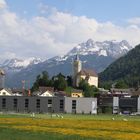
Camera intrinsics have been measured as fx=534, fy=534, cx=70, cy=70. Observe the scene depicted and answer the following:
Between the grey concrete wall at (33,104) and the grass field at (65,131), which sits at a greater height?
the grey concrete wall at (33,104)

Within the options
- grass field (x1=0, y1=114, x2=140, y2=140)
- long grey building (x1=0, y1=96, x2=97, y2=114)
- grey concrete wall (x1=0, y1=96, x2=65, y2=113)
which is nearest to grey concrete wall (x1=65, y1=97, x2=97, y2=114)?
long grey building (x1=0, y1=96, x2=97, y2=114)

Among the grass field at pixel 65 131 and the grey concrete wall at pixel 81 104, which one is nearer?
the grass field at pixel 65 131

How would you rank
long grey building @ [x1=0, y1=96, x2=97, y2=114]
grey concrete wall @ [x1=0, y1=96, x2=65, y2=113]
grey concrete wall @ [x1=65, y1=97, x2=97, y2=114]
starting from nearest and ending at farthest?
grey concrete wall @ [x1=0, y1=96, x2=65, y2=113] → long grey building @ [x1=0, y1=96, x2=97, y2=114] → grey concrete wall @ [x1=65, y1=97, x2=97, y2=114]

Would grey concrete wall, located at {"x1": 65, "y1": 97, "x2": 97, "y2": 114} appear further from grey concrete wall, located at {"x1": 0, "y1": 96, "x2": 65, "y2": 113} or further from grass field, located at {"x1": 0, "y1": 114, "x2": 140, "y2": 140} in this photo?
grass field, located at {"x1": 0, "y1": 114, "x2": 140, "y2": 140}

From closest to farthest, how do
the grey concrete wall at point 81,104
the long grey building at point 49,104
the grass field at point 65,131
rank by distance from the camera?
1. the grass field at point 65,131
2. the long grey building at point 49,104
3. the grey concrete wall at point 81,104

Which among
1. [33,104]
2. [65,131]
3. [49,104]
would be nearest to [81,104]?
[49,104]

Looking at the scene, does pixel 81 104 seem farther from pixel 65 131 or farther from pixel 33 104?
pixel 65 131

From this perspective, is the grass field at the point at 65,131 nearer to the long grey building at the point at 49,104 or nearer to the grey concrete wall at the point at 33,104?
the grey concrete wall at the point at 33,104

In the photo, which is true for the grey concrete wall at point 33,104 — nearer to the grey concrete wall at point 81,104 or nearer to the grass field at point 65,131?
the grey concrete wall at point 81,104

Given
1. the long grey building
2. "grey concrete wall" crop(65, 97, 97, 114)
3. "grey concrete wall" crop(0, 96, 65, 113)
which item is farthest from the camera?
"grey concrete wall" crop(65, 97, 97, 114)

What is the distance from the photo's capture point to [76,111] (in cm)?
17162

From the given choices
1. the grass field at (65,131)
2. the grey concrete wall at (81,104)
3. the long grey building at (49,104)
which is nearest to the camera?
the grass field at (65,131)

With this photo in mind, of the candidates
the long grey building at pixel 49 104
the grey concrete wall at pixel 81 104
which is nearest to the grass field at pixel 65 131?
the long grey building at pixel 49 104

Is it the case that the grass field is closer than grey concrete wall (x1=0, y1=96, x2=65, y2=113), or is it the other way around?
the grass field
